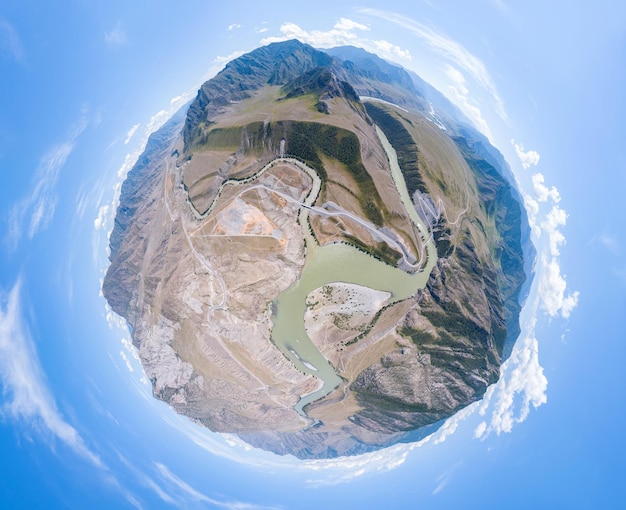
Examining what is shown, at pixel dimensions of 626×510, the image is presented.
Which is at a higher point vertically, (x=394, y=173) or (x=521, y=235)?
(x=521, y=235)

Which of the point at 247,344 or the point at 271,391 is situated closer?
the point at 247,344

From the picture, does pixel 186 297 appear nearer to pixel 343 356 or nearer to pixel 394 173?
pixel 343 356

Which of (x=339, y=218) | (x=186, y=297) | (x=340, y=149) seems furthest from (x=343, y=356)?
(x=340, y=149)

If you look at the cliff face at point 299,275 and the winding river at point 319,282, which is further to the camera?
the cliff face at point 299,275

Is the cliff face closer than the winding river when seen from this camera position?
No
